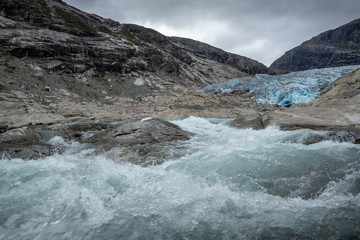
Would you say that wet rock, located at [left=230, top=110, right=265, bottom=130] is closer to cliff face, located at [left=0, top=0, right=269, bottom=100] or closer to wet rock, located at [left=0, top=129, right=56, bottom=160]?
wet rock, located at [left=0, top=129, right=56, bottom=160]

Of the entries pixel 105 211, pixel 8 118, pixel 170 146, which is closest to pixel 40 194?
pixel 105 211

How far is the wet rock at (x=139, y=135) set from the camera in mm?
7328

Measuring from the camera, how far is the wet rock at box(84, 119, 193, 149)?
24.0 ft

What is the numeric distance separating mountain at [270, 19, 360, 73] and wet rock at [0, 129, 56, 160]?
125 metres

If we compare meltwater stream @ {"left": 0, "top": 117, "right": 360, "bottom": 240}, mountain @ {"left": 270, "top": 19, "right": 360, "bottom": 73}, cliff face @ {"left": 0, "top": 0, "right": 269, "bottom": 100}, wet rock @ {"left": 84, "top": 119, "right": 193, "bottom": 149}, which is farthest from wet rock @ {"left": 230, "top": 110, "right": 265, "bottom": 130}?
mountain @ {"left": 270, "top": 19, "right": 360, "bottom": 73}

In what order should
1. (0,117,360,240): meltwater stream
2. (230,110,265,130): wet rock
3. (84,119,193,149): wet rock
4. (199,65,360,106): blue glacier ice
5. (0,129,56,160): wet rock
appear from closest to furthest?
(0,117,360,240): meltwater stream, (0,129,56,160): wet rock, (84,119,193,149): wet rock, (230,110,265,130): wet rock, (199,65,360,106): blue glacier ice

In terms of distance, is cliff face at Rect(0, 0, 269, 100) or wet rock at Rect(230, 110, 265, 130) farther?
cliff face at Rect(0, 0, 269, 100)

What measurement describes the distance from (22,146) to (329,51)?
152 meters

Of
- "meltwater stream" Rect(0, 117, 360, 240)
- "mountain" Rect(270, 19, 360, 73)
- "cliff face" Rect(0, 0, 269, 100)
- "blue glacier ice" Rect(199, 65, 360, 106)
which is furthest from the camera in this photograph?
"mountain" Rect(270, 19, 360, 73)

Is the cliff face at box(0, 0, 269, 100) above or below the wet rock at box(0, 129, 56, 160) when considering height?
above

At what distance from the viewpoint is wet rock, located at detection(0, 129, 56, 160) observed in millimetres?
6141

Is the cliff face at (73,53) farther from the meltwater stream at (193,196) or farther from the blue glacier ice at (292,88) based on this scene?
the meltwater stream at (193,196)

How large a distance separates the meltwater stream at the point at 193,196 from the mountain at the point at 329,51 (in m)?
124

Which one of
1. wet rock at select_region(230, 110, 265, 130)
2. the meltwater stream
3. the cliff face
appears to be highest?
the cliff face
